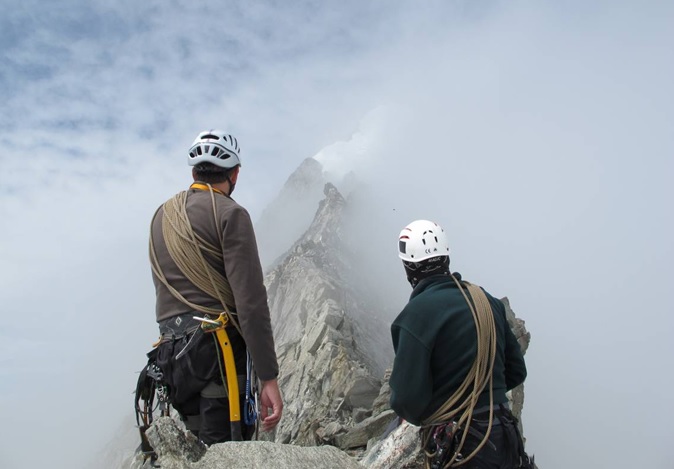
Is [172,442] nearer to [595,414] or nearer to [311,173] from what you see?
[595,414]

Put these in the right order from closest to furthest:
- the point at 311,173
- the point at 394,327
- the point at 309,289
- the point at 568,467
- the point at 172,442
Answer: the point at 172,442, the point at 394,327, the point at 309,289, the point at 568,467, the point at 311,173

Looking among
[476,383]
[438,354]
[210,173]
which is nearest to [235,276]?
[210,173]

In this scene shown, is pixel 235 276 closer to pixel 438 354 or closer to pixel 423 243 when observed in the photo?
pixel 423 243

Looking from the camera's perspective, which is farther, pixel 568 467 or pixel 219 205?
pixel 568 467

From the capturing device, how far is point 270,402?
18.2ft

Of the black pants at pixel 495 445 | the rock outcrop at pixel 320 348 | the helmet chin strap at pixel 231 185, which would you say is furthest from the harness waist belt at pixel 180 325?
the rock outcrop at pixel 320 348

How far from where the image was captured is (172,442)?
5117mm

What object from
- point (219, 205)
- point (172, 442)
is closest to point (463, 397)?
point (172, 442)

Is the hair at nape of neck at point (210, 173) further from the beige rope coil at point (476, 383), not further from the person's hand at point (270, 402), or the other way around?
the beige rope coil at point (476, 383)

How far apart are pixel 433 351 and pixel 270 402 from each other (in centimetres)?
175

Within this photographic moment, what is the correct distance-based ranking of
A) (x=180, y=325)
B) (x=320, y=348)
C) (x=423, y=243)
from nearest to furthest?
1. (x=180, y=325)
2. (x=423, y=243)
3. (x=320, y=348)

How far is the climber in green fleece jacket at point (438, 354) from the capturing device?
5.30 m

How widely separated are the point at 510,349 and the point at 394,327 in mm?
1583

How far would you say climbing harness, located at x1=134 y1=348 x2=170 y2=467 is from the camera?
5938 millimetres
